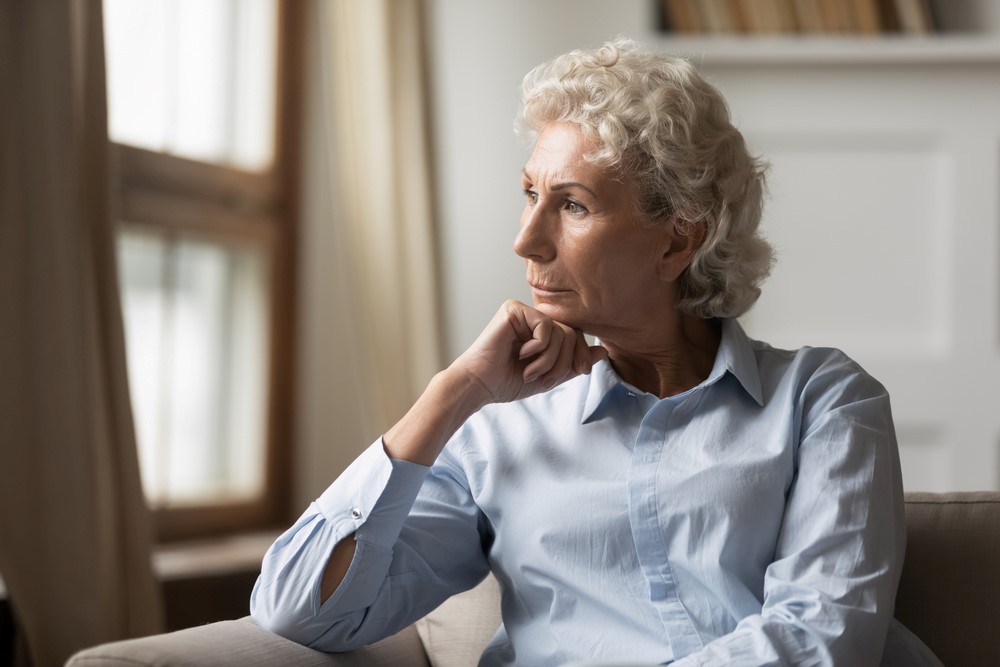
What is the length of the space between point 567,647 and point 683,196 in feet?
Result: 1.91

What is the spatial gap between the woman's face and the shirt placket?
18 centimetres

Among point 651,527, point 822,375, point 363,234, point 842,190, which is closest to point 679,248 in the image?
point 822,375

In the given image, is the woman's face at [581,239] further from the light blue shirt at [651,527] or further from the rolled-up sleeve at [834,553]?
the rolled-up sleeve at [834,553]

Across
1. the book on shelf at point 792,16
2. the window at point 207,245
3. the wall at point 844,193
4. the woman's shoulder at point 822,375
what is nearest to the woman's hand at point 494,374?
the woman's shoulder at point 822,375

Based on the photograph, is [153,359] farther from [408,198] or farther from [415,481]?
[415,481]

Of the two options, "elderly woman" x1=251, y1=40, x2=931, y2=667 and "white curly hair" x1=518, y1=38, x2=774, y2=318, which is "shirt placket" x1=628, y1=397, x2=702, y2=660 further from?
"white curly hair" x1=518, y1=38, x2=774, y2=318

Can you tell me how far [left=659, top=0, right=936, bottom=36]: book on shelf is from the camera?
9.94ft

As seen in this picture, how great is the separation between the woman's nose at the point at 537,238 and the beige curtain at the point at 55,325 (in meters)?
0.78

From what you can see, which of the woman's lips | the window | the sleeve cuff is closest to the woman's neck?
the woman's lips

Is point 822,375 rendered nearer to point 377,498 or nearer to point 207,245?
point 377,498

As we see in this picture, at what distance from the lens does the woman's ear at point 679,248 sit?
1526 millimetres

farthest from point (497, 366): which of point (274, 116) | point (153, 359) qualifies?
point (274, 116)

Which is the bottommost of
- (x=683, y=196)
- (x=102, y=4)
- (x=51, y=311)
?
(x=51, y=311)

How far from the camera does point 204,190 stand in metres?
2.60
